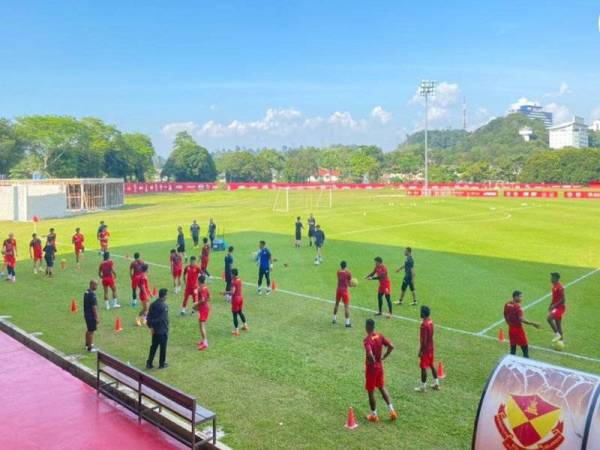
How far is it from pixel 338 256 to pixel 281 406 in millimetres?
16997

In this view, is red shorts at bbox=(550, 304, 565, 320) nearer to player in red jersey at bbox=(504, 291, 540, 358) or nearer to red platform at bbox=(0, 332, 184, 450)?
player in red jersey at bbox=(504, 291, 540, 358)

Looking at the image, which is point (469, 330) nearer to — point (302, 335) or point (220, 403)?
point (302, 335)

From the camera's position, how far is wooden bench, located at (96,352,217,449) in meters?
8.60

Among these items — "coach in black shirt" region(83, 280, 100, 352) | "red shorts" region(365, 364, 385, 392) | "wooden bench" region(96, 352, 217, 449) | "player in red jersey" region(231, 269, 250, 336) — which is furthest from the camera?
"player in red jersey" region(231, 269, 250, 336)

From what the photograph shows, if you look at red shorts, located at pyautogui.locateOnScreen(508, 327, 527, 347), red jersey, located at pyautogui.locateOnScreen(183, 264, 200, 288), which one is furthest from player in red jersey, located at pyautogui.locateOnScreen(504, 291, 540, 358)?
red jersey, located at pyautogui.locateOnScreen(183, 264, 200, 288)

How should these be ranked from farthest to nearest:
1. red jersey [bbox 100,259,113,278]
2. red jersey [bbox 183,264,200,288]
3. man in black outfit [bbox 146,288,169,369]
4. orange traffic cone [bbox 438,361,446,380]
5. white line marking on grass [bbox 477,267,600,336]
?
red jersey [bbox 100,259,113,278] → red jersey [bbox 183,264,200,288] → white line marking on grass [bbox 477,267,600,336] → man in black outfit [bbox 146,288,169,369] → orange traffic cone [bbox 438,361,446,380]

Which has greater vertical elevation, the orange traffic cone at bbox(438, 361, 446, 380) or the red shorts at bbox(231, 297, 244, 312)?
the red shorts at bbox(231, 297, 244, 312)

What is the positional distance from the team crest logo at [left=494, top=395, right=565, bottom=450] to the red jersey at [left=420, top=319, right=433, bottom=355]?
381cm

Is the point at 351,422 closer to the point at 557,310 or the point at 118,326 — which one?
the point at 557,310

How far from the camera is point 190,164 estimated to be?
136m

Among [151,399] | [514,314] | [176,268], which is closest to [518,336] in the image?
[514,314]

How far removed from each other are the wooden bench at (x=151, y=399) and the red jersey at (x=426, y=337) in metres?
4.11

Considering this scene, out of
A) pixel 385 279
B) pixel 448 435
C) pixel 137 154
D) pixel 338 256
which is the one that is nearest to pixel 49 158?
pixel 137 154

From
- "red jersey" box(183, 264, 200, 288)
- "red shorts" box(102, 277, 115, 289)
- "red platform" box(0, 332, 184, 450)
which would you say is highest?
"red jersey" box(183, 264, 200, 288)
